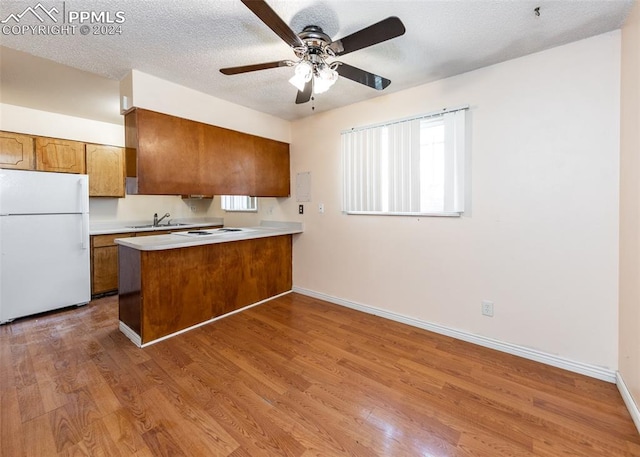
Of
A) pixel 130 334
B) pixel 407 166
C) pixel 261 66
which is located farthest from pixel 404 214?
pixel 130 334

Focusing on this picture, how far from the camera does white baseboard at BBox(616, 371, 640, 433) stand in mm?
1488

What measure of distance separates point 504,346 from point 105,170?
523cm

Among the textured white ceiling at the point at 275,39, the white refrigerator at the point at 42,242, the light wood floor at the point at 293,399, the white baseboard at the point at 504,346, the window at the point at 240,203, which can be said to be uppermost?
the textured white ceiling at the point at 275,39

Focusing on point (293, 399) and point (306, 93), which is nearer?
point (293, 399)

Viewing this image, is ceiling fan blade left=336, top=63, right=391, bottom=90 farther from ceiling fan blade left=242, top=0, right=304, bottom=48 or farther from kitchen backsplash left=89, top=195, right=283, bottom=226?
kitchen backsplash left=89, top=195, right=283, bottom=226

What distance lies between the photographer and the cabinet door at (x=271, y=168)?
3.44 m

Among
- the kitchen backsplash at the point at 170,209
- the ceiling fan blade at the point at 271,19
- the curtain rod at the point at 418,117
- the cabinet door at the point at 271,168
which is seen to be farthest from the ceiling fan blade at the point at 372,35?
the kitchen backsplash at the point at 170,209

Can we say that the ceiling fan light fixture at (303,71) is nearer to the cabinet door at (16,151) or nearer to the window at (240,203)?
the window at (240,203)

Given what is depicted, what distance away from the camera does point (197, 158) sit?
111 inches

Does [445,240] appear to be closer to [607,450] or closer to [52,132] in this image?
[607,450]

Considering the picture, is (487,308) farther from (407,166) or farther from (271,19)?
(271,19)

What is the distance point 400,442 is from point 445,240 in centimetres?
168

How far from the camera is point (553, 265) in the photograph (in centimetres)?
205

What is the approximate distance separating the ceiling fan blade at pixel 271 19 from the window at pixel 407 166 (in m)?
1.51
